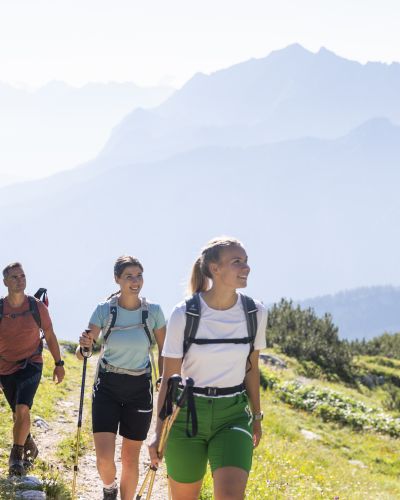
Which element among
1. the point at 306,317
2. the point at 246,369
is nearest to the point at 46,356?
the point at 246,369

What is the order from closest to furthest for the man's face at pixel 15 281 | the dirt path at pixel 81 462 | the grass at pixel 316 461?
1. the man's face at pixel 15 281
2. the dirt path at pixel 81 462
3. the grass at pixel 316 461

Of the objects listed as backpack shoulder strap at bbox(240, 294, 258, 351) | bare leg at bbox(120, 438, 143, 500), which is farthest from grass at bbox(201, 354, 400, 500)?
Answer: backpack shoulder strap at bbox(240, 294, 258, 351)

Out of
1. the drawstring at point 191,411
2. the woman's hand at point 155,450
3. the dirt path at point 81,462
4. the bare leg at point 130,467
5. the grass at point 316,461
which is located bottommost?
the grass at point 316,461

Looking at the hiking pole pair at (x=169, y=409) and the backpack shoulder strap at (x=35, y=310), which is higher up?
the backpack shoulder strap at (x=35, y=310)

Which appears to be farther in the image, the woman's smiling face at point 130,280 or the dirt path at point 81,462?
the dirt path at point 81,462

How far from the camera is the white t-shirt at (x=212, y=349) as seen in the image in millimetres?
4258

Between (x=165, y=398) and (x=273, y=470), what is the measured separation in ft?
15.4

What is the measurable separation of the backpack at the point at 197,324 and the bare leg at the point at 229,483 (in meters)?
0.84

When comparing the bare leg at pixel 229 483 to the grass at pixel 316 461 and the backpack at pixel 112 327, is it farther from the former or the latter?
the grass at pixel 316 461

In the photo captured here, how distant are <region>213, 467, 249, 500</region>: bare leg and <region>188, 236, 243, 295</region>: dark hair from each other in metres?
1.31

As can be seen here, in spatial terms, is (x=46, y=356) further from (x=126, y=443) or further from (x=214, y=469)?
(x=214, y=469)

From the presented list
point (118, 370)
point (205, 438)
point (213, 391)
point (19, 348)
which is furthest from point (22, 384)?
point (213, 391)

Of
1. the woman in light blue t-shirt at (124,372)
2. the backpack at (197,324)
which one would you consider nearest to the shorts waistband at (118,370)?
the woman in light blue t-shirt at (124,372)

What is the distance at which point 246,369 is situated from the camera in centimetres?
461
